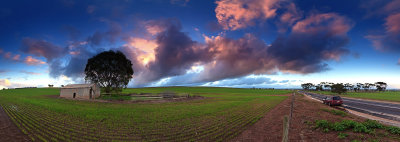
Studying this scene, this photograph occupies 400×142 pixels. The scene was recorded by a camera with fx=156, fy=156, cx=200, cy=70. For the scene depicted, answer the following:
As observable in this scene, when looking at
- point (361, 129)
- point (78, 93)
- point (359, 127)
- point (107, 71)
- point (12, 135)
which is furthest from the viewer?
point (107, 71)

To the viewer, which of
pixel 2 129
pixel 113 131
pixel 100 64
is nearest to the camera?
pixel 113 131

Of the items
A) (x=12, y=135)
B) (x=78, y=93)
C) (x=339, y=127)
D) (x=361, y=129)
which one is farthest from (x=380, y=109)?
(x=78, y=93)

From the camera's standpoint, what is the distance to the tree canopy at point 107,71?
146ft

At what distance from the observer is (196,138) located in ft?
30.0

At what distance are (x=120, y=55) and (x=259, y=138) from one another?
4867 centimetres

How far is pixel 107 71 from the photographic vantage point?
45.0 meters

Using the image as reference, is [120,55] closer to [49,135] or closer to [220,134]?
[49,135]

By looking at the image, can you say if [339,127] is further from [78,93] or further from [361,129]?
[78,93]

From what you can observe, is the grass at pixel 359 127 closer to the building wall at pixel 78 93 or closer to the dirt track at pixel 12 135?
the dirt track at pixel 12 135

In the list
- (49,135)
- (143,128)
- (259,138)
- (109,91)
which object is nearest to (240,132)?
(259,138)

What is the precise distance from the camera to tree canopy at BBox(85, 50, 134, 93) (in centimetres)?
4462

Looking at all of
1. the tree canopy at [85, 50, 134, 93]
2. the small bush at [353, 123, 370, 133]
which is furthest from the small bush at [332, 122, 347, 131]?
the tree canopy at [85, 50, 134, 93]

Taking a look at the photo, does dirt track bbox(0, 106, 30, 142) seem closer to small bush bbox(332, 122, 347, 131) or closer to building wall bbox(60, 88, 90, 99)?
small bush bbox(332, 122, 347, 131)

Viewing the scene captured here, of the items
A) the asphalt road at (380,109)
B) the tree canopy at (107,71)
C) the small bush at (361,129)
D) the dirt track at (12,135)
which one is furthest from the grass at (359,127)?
the tree canopy at (107,71)
